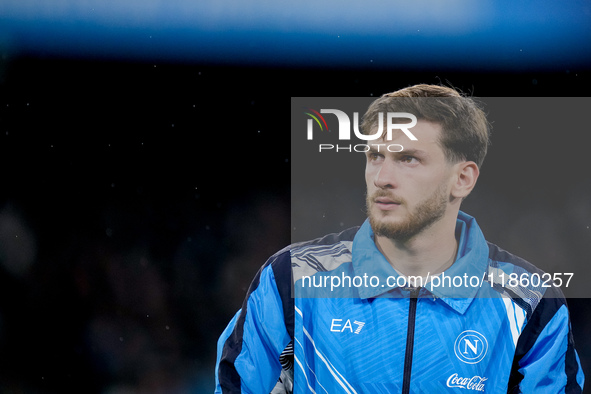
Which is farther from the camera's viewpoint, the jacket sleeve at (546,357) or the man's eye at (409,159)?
the man's eye at (409,159)

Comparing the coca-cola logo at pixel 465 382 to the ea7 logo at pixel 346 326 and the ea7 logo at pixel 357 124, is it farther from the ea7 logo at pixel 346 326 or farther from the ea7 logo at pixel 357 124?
the ea7 logo at pixel 357 124

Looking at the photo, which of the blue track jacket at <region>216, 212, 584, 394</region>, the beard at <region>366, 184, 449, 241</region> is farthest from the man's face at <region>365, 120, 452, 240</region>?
the blue track jacket at <region>216, 212, 584, 394</region>

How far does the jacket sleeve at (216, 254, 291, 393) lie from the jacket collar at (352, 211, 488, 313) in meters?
0.21

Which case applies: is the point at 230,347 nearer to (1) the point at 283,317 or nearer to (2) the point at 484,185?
(1) the point at 283,317

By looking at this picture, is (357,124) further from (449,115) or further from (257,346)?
(257,346)

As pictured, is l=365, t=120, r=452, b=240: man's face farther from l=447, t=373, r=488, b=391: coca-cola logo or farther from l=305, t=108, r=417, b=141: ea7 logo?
l=447, t=373, r=488, b=391: coca-cola logo

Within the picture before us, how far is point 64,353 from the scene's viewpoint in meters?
1.67

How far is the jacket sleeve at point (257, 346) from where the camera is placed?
1266 millimetres

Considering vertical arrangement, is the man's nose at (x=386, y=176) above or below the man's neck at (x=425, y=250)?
above

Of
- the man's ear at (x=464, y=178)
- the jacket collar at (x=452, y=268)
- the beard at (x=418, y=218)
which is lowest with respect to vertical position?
the jacket collar at (x=452, y=268)

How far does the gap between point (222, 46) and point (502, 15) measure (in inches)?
32.8

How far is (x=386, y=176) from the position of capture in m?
1.38

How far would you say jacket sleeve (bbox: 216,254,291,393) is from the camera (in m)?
1.27

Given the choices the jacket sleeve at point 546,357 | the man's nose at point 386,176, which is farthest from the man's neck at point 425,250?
the jacket sleeve at point 546,357
